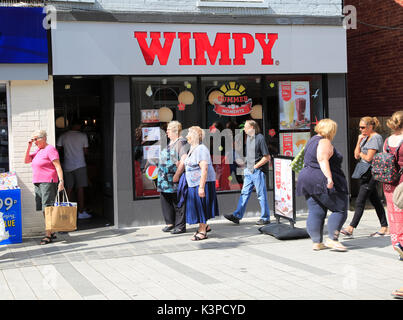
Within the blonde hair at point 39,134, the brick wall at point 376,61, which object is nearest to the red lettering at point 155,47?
the blonde hair at point 39,134

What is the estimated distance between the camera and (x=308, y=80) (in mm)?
11812

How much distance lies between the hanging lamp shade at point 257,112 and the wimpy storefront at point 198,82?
0.06 feet

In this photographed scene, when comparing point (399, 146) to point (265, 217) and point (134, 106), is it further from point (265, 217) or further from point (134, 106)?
point (134, 106)

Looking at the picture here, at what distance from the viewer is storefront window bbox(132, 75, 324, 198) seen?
10.9 m

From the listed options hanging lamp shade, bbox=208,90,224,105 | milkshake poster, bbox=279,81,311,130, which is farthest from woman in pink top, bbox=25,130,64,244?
milkshake poster, bbox=279,81,311,130

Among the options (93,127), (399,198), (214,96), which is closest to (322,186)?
(399,198)

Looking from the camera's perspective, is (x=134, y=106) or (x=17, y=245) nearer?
(x=17, y=245)

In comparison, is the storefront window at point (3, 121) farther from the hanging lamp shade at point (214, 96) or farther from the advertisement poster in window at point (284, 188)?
the advertisement poster in window at point (284, 188)

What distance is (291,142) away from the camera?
11844mm

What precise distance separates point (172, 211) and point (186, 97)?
7.51 feet

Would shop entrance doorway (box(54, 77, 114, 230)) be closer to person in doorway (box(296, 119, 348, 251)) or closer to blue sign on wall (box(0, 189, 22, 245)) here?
blue sign on wall (box(0, 189, 22, 245))

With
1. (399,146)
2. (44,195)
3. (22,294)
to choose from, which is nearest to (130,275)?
(22,294)

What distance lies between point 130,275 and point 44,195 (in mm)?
2897

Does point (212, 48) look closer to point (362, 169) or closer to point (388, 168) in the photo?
point (362, 169)
